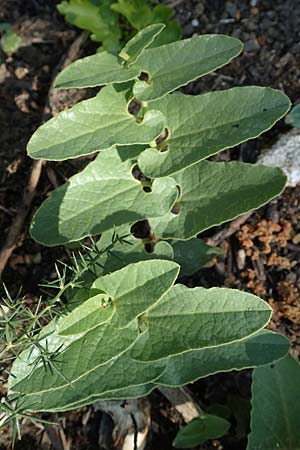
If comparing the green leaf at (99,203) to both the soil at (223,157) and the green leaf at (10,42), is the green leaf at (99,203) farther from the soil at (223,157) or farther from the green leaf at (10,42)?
the green leaf at (10,42)

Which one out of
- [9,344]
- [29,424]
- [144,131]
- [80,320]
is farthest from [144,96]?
[29,424]

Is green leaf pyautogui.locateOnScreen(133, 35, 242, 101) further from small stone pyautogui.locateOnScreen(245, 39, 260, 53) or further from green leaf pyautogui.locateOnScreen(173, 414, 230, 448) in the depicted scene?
green leaf pyautogui.locateOnScreen(173, 414, 230, 448)

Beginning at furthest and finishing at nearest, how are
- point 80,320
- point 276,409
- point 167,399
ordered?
point 167,399, point 276,409, point 80,320

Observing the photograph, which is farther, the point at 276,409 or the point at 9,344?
the point at 276,409

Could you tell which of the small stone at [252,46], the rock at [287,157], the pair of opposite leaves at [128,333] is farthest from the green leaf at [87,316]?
the small stone at [252,46]

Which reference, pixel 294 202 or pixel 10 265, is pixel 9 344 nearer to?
pixel 10 265

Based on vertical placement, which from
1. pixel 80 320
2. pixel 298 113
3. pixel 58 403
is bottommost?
pixel 298 113

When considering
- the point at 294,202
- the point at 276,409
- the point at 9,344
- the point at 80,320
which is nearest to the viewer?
the point at 9,344

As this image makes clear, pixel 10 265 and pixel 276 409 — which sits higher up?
pixel 10 265
